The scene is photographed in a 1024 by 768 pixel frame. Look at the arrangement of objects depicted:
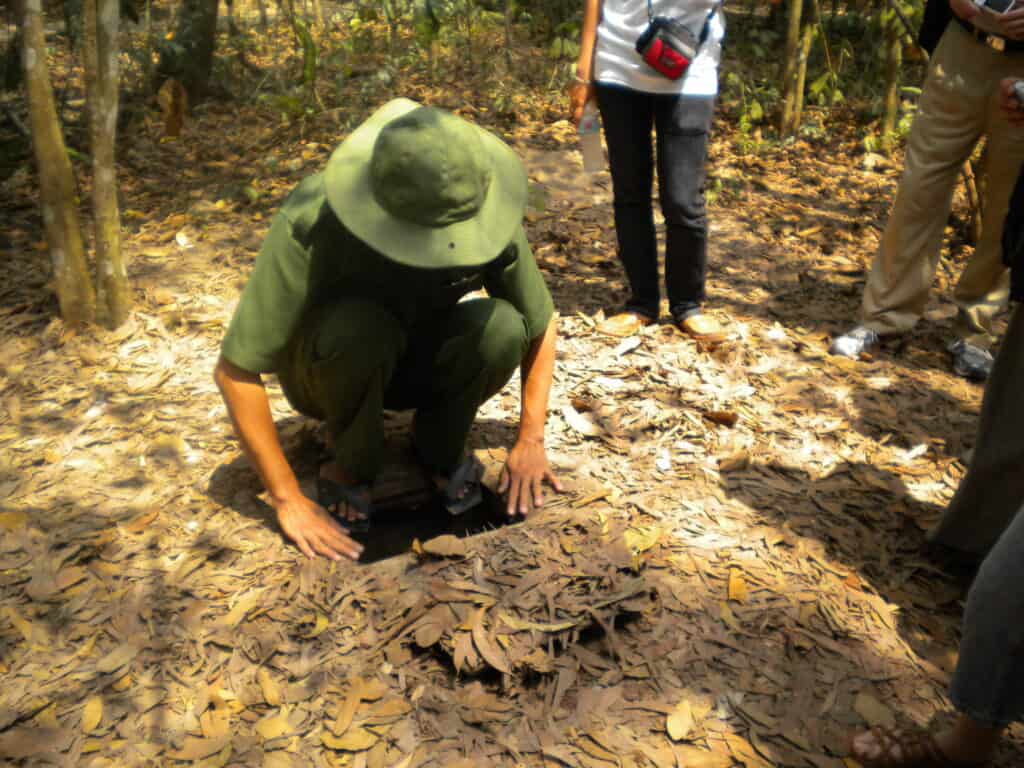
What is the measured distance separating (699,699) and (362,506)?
1.19 m

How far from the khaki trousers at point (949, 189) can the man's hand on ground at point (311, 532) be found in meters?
2.57

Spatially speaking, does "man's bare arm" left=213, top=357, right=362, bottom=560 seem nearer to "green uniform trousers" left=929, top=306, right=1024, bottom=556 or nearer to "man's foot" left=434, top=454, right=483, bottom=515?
"man's foot" left=434, top=454, right=483, bottom=515

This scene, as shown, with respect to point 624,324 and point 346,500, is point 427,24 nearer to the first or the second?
point 624,324

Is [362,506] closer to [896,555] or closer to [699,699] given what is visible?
[699,699]

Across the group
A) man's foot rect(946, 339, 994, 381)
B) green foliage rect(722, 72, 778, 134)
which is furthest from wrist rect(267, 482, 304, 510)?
green foliage rect(722, 72, 778, 134)

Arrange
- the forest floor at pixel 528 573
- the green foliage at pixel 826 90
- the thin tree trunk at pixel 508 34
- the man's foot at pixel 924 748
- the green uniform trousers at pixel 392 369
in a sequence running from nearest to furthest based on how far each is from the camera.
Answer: the man's foot at pixel 924 748 → the forest floor at pixel 528 573 → the green uniform trousers at pixel 392 369 → the green foliage at pixel 826 90 → the thin tree trunk at pixel 508 34

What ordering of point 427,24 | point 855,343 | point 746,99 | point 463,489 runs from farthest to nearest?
point 746,99 → point 427,24 → point 855,343 → point 463,489

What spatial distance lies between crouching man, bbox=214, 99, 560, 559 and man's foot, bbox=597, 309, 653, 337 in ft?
3.75

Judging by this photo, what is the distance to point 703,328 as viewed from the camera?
13.0 feet

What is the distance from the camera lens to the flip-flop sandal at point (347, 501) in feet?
9.46

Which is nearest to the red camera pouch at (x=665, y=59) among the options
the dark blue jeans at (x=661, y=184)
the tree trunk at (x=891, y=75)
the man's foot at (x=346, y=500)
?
the dark blue jeans at (x=661, y=184)

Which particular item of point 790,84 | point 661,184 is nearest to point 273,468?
point 661,184

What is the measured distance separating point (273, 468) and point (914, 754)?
1766mm

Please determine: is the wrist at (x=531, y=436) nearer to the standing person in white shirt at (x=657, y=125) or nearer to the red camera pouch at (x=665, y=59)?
the standing person in white shirt at (x=657, y=125)
